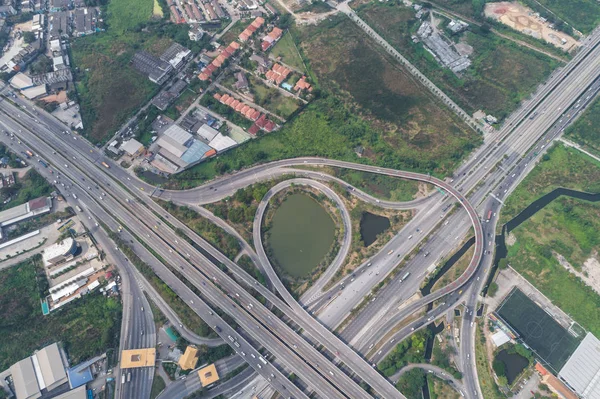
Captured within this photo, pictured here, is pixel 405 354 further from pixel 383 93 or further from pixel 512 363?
pixel 383 93

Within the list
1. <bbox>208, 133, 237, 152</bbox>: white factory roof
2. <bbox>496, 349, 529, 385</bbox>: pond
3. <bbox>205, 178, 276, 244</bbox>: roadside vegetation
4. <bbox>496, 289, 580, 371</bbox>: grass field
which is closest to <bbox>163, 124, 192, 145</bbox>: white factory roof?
<bbox>208, 133, 237, 152</bbox>: white factory roof

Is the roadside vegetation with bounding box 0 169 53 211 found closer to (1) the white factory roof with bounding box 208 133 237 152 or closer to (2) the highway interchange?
(2) the highway interchange

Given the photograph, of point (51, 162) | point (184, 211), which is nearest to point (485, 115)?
point (184, 211)

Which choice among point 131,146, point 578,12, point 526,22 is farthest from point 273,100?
point 578,12

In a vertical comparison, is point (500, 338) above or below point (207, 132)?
above

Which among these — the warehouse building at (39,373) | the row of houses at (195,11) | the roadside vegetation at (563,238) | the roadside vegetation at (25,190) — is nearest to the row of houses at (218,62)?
the row of houses at (195,11)
